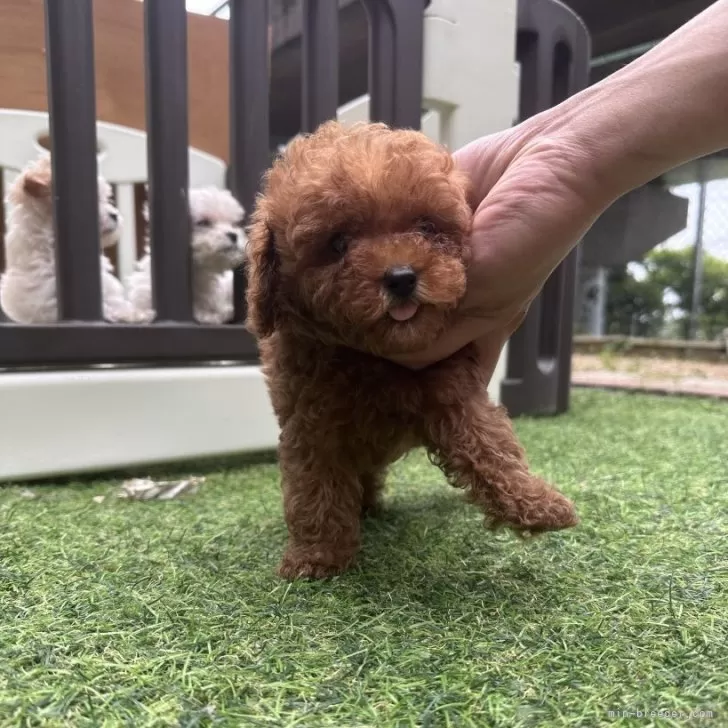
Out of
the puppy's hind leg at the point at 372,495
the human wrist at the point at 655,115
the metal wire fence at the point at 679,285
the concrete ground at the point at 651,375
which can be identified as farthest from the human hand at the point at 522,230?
the metal wire fence at the point at 679,285

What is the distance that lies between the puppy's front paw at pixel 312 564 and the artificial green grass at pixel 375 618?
0.03 metres

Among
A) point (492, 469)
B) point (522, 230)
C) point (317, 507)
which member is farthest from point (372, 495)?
point (522, 230)

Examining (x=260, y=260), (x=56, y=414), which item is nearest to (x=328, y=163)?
(x=260, y=260)

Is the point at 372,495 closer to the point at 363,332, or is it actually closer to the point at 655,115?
the point at 363,332

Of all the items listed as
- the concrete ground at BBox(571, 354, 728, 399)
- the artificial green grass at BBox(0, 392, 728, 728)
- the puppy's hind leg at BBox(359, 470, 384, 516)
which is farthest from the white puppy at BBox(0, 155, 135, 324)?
the concrete ground at BBox(571, 354, 728, 399)

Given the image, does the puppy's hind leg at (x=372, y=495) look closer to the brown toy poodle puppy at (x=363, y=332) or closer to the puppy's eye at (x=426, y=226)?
the brown toy poodle puppy at (x=363, y=332)

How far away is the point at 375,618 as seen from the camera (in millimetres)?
971

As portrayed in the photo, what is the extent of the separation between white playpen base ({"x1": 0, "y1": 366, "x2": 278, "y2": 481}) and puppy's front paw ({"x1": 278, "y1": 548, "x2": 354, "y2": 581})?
1.02 meters

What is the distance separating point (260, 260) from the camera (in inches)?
45.5

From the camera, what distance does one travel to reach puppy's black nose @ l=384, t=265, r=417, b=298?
38.0 inches

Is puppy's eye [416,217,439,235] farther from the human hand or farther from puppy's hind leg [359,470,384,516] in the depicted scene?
puppy's hind leg [359,470,384,516]

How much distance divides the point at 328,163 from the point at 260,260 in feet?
0.70

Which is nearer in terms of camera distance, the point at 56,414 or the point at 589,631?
the point at 589,631

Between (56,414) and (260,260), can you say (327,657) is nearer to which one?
(260,260)
